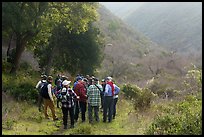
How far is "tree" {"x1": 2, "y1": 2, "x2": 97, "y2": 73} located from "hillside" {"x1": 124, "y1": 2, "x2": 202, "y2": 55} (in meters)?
58.7

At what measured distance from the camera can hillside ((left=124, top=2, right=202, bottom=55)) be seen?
87625 millimetres

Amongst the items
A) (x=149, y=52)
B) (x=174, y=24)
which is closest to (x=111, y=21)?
(x=149, y=52)

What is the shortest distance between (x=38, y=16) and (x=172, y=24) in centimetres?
8376

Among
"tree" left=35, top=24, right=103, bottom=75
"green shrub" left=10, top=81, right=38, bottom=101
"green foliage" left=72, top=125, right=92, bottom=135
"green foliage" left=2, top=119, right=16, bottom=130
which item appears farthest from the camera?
"tree" left=35, top=24, right=103, bottom=75

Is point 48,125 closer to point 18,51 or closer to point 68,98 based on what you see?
point 68,98

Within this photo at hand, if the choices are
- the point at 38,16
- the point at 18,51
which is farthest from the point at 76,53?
the point at 38,16

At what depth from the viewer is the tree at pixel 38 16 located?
64.7 ft

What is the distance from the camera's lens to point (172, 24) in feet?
332

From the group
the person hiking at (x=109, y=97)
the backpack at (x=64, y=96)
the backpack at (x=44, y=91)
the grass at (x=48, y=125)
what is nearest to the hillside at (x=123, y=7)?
the grass at (x=48, y=125)

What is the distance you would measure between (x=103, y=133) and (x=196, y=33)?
81392 millimetres

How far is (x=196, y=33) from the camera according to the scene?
90.4 meters

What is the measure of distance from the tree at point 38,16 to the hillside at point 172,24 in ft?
193

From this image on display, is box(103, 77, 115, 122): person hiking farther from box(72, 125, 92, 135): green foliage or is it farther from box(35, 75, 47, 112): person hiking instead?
box(35, 75, 47, 112): person hiking

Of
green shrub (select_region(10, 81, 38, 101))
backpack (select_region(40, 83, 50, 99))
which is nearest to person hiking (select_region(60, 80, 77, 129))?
backpack (select_region(40, 83, 50, 99))
